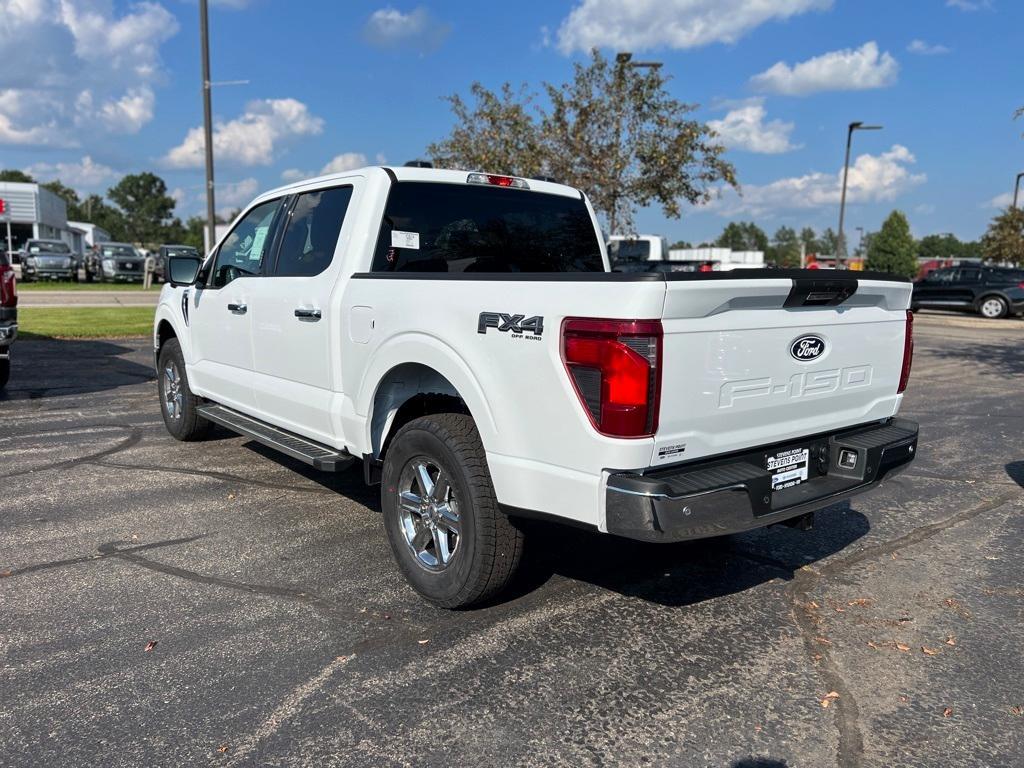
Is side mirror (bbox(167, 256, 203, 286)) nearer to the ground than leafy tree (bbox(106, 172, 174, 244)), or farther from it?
nearer to the ground

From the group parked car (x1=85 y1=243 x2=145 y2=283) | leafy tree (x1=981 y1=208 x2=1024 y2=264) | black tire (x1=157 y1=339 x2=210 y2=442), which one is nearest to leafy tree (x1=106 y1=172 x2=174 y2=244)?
parked car (x1=85 y1=243 x2=145 y2=283)

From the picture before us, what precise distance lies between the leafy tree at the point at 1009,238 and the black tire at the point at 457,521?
48498mm

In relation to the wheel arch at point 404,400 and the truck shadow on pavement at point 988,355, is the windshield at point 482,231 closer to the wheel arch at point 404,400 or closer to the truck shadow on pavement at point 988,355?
the wheel arch at point 404,400

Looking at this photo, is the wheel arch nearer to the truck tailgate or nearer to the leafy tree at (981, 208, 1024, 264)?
the truck tailgate

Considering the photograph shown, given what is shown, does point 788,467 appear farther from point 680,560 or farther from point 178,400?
point 178,400

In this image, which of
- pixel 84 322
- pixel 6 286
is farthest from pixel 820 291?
pixel 84 322

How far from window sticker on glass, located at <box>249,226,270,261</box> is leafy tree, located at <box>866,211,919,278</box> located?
7533cm

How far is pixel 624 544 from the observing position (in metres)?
4.69

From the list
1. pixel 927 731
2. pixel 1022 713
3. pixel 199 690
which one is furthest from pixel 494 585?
pixel 1022 713

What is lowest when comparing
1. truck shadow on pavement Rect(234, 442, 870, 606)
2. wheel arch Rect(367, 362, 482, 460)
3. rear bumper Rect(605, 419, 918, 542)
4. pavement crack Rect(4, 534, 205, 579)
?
pavement crack Rect(4, 534, 205, 579)

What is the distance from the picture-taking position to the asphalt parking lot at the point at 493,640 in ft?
9.05

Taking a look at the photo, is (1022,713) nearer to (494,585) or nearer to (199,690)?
(494,585)

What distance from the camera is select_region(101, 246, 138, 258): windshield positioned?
112 ft

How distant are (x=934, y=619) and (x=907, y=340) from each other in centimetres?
135
